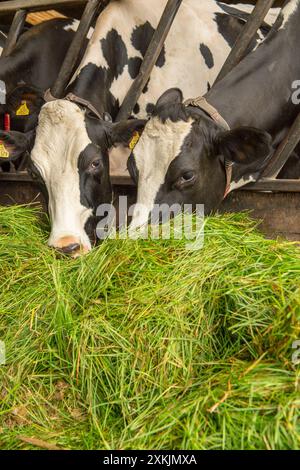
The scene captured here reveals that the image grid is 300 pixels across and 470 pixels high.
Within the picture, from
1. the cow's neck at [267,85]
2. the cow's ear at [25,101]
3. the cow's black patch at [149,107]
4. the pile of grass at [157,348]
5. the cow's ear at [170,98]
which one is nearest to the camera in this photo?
the pile of grass at [157,348]

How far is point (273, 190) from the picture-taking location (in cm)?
335

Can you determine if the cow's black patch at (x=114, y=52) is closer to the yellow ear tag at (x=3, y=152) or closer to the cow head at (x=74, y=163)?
the cow head at (x=74, y=163)

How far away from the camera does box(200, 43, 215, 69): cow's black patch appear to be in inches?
181

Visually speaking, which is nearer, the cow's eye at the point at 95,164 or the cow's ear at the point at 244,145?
the cow's ear at the point at 244,145

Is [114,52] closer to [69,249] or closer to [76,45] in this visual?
[76,45]

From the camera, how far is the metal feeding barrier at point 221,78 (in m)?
3.32

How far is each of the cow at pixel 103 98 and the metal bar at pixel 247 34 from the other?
2.12 feet

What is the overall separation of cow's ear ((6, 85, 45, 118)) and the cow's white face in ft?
2.44

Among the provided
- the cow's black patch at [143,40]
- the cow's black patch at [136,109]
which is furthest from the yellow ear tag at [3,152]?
the cow's black patch at [143,40]

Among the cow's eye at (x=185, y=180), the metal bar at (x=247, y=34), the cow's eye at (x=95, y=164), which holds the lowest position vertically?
the cow's eye at (x=95, y=164)

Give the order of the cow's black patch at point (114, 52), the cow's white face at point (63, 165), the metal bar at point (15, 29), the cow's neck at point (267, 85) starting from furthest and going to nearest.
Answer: the metal bar at point (15, 29)
the cow's black patch at point (114, 52)
the cow's neck at point (267, 85)
the cow's white face at point (63, 165)

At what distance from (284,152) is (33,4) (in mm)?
2370
